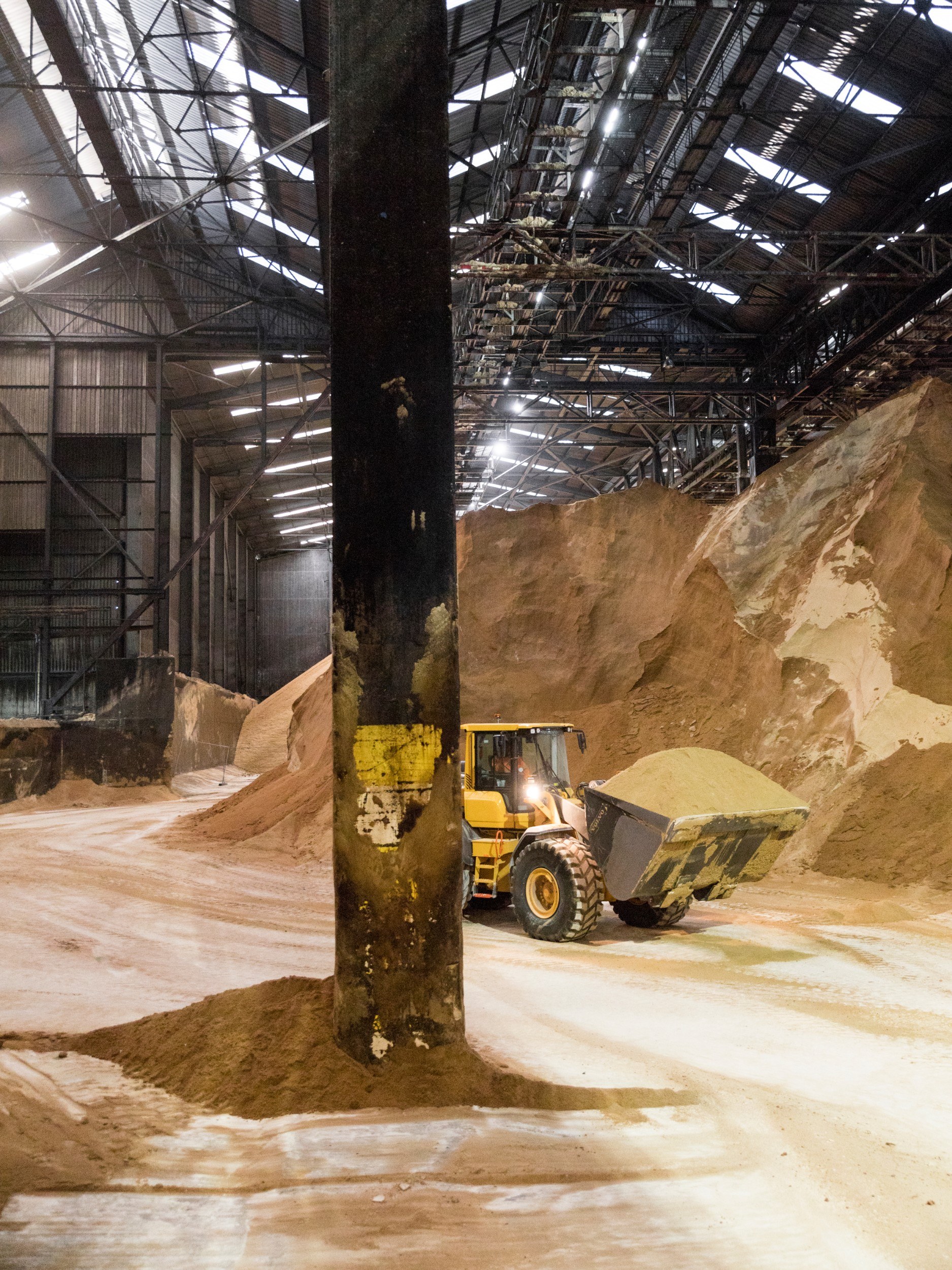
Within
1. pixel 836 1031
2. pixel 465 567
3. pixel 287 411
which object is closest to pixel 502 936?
pixel 836 1031

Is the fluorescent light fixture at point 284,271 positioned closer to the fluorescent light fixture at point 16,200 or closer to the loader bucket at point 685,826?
the fluorescent light fixture at point 16,200

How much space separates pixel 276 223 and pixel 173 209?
5.19 meters

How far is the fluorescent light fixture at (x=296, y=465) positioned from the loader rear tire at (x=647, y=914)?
26636 millimetres

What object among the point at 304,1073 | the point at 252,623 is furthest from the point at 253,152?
the point at 252,623

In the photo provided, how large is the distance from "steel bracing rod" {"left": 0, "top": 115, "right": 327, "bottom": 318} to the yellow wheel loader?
35.4 ft

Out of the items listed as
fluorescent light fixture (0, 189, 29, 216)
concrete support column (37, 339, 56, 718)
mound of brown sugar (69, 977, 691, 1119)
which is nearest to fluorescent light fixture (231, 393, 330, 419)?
concrete support column (37, 339, 56, 718)

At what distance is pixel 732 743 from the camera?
14258mm

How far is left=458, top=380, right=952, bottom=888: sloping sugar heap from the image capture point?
11.5m

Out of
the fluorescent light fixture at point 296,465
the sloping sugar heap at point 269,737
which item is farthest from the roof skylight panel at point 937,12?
the sloping sugar heap at point 269,737

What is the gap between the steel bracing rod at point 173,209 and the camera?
50.1 feet

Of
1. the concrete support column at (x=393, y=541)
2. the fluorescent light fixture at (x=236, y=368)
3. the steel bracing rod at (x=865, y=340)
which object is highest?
the fluorescent light fixture at (x=236, y=368)

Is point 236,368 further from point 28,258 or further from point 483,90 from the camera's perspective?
point 483,90

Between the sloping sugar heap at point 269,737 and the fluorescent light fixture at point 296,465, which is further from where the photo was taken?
the fluorescent light fixture at point 296,465

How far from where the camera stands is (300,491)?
126ft
